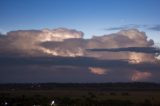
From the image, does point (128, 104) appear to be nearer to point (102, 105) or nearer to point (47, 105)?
point (102, 105)

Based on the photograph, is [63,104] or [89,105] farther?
[63,104]

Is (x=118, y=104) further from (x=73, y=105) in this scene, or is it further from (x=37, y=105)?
(x=37, y=105)

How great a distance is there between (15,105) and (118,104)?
2847cm

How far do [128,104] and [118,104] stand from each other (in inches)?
123

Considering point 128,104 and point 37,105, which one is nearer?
point 37,105

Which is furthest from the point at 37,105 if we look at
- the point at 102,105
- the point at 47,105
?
the point at 102,105

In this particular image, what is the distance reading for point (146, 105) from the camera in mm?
113625

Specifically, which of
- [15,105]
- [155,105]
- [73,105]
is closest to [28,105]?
[15,105]

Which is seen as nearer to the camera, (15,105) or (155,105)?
(15,105)

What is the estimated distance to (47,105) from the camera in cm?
10394

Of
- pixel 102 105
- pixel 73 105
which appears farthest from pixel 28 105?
pixel 102 105

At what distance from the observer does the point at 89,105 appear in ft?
353

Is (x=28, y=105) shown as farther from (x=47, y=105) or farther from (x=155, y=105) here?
(x=155, y=105)

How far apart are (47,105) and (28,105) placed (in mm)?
5061
